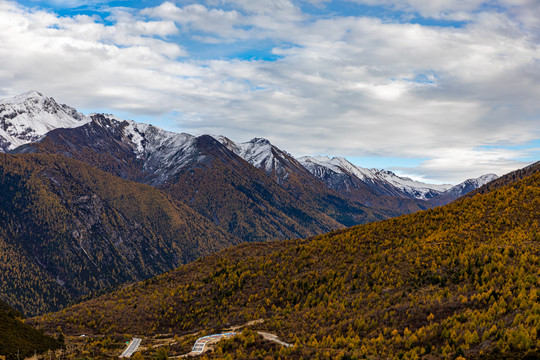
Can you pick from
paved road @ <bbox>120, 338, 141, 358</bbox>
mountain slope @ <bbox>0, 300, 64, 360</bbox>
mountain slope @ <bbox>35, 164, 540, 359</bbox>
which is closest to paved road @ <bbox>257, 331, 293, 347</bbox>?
mountain slope @ <bbox>35, 164, 540, 359</bbox>

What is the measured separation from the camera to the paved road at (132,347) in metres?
52.0

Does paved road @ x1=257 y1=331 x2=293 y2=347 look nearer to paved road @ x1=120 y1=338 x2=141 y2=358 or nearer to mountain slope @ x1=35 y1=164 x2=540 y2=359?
mountain slope @ x1=35 y1=164 x2=540 y2=359

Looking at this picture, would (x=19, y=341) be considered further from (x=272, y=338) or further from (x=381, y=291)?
(x=381, y=291)

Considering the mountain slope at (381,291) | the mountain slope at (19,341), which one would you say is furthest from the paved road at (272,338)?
the mountain slope at (19,341)

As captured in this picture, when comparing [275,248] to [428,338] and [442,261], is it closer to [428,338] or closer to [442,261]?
[442,261]

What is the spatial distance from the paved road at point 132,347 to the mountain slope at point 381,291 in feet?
24.3

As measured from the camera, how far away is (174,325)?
70.6 metres

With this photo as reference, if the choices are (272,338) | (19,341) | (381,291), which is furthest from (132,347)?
(381,291)

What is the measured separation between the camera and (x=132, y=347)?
Answer: 55969 millimetres

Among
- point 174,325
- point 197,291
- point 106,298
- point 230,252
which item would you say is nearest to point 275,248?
point 230,252

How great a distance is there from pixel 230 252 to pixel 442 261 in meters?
59.3

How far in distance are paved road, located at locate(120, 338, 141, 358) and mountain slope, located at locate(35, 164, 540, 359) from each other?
7409 mm

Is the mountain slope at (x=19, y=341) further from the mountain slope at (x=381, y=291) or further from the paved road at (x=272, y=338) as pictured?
the paved road at (x=272, y=338)

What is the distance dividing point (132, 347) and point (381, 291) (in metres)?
38.6
